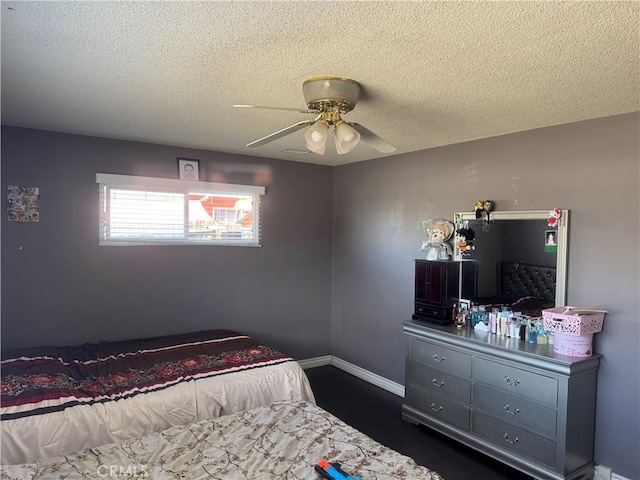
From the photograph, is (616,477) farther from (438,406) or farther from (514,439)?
(438,406)

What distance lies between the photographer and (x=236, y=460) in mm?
1915

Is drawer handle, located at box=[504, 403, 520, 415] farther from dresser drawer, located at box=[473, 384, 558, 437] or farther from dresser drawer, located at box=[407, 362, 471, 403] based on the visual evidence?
dresser drawer, located at box=[407, 362, 471, 403]

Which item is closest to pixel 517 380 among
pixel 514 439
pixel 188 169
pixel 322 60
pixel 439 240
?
pixel 514 439

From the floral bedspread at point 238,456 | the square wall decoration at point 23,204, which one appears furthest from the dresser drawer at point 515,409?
the square wall decoration at point 23,204

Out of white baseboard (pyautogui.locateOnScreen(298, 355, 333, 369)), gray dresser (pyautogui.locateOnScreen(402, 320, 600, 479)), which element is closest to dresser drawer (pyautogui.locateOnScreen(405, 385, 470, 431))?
gray dresser (pyautogui.locateOnScreen(402, 320, 600, 479))

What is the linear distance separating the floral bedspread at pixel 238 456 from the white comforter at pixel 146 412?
1.52 ft

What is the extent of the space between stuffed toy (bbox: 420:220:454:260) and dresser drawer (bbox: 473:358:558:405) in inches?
40.5

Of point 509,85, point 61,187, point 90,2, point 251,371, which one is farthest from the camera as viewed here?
point 61,187

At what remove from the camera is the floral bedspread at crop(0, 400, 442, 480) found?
1786mm

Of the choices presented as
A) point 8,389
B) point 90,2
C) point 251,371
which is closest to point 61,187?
point 8,389

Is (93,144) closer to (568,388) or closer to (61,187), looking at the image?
(61,187)

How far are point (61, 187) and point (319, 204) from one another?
8.62 ft

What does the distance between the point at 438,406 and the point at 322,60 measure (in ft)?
8.91

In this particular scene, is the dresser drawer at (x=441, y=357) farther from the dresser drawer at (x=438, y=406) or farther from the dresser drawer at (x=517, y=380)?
the dresser drawer at (x=438, y=406)
